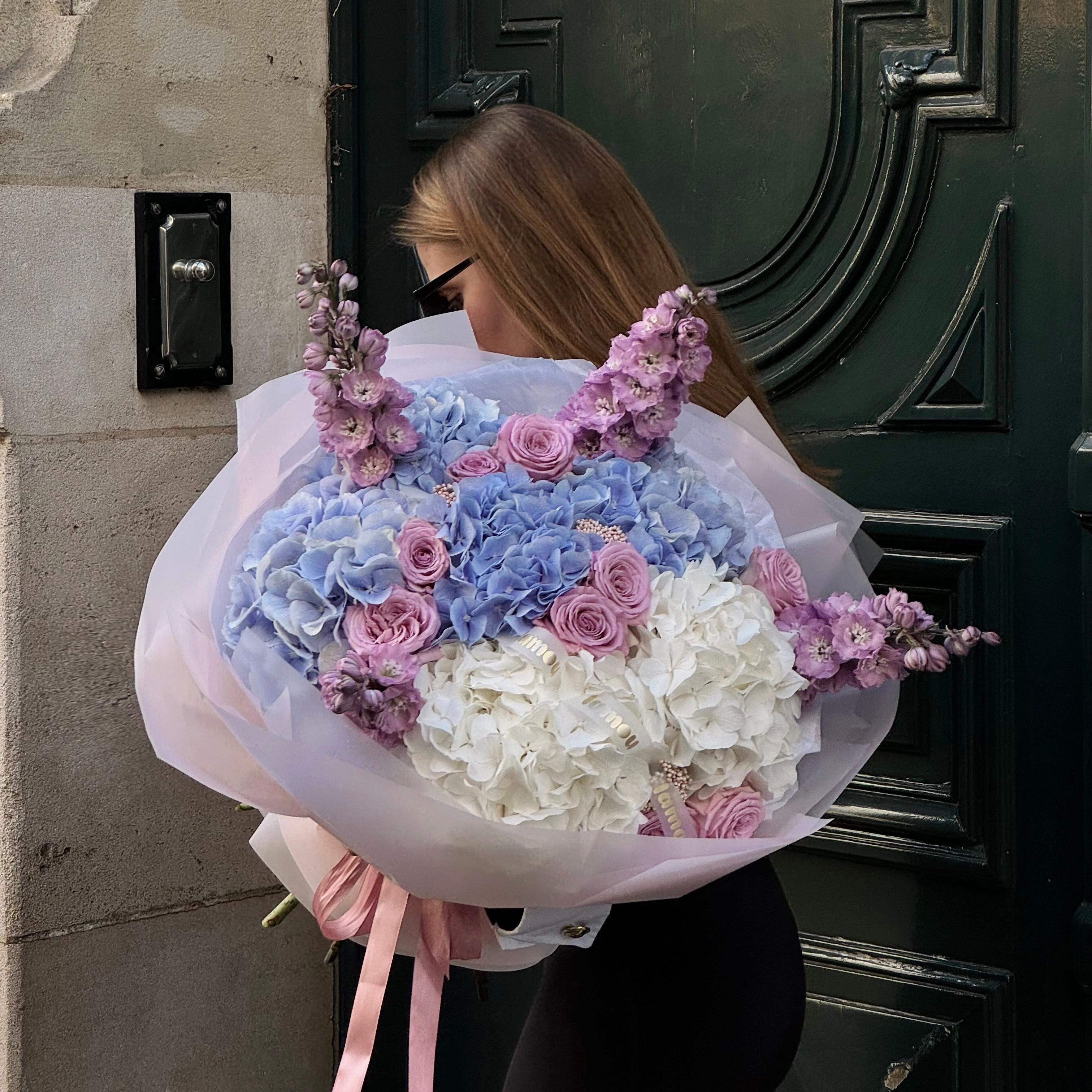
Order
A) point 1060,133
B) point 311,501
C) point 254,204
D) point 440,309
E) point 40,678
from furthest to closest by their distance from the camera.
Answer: point 254,204, point 40,678, point 1060,133, point 440,309, point 311,501

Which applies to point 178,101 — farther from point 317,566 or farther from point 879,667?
point 879,667

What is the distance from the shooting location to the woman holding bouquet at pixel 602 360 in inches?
61.0

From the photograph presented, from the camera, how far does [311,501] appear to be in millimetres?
1309

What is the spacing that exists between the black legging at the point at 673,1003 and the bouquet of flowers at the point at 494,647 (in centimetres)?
14

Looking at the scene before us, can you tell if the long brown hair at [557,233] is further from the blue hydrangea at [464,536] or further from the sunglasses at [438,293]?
the blue hydrangea at [464,536]

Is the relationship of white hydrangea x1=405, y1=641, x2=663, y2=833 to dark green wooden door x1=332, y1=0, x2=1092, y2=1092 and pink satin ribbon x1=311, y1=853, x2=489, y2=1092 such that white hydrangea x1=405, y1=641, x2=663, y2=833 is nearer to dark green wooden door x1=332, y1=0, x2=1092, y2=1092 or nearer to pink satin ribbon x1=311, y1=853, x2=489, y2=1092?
pink satin ribbon x1=311, y1=853, x2=489, y2=1092

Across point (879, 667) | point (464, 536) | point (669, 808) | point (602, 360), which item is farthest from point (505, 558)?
point (602, 360)

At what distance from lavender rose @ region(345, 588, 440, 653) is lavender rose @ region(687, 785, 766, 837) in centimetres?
30

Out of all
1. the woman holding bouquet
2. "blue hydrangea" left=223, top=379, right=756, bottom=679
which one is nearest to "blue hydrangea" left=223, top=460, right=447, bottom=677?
"blue hydrangea" left=223, top=379, right=756, bottom=679

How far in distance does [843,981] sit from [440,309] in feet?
3.96

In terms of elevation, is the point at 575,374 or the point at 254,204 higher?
the point at 254,204

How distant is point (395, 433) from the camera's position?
51.1 inches

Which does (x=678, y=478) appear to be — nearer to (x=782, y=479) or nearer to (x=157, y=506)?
(x=782, y=479)

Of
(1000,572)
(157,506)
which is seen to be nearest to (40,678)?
(157,506)
